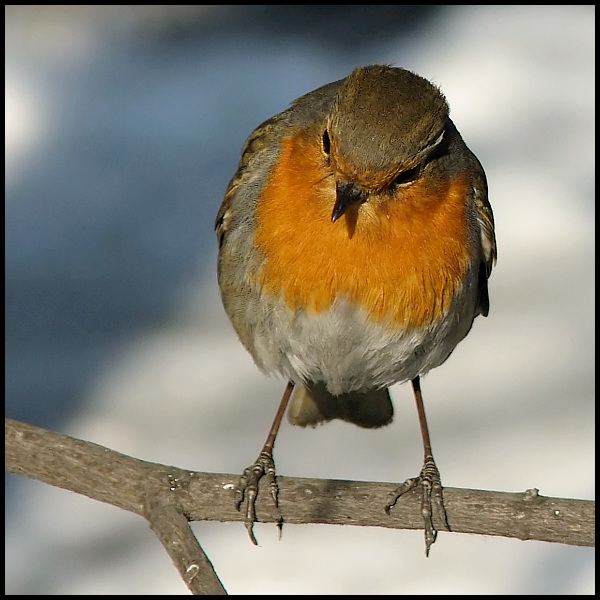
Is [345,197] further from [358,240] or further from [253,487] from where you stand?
[253,487]

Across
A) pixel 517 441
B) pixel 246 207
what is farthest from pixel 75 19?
pixel 246 207

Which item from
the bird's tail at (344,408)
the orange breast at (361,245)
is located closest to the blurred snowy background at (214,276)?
the bird's tail at (344,408)

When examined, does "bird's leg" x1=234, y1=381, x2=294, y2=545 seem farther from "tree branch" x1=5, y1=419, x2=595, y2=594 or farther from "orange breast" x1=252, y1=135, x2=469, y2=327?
"orange breast" x1=252, y1=135, x2=469, y2=327

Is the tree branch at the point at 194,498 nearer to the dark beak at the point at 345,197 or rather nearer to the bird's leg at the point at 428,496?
the bird's leg at the point at 428,496

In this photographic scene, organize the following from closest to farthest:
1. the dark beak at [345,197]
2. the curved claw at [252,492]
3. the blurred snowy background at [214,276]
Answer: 1. the dark beak at [345,197]
2. the curved claw at [252,492]
3. the blurred snowy background at [214,276]

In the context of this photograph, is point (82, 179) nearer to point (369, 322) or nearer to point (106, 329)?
point (106, 329)

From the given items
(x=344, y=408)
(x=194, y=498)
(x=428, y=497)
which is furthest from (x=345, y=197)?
(x=344, y=408)
